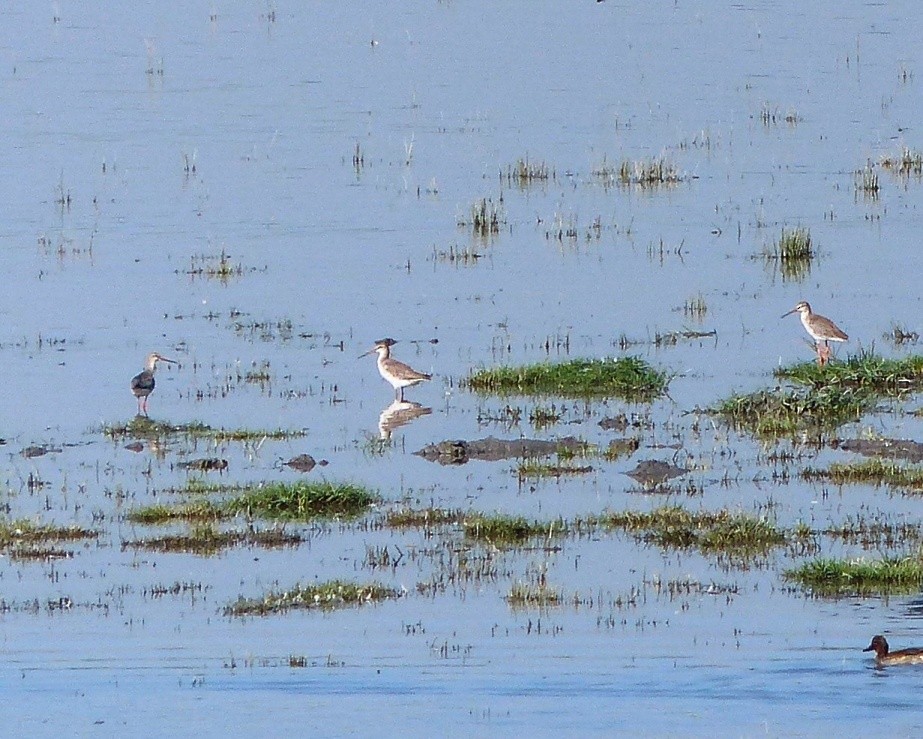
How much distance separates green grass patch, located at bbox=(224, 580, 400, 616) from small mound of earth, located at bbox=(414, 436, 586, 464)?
3.60m

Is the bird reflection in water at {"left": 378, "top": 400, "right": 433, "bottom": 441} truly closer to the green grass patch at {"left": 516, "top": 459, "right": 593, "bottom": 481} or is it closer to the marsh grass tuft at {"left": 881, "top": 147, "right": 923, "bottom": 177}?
the green grass patch at {"left": 516, "top": 459, "right": 593, "bottom": 481}

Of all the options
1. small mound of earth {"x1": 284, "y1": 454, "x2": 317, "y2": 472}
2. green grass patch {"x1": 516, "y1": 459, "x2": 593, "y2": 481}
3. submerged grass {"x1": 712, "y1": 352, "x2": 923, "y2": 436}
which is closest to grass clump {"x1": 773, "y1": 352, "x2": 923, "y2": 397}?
submerged grass {"x1": 712, "y1": 352, "x2": 923, "y2": 436}

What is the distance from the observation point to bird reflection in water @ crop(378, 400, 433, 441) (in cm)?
1838

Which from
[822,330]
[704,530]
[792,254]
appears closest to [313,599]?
[704,530]

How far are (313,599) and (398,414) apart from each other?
5556 millimetres

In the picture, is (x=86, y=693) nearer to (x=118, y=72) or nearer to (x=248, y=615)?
(x=248, y=615)

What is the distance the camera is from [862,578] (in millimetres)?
13438

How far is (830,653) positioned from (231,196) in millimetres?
19769

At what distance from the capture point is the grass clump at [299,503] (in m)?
15.3

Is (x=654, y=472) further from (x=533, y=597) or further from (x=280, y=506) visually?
(x=533, y=597)

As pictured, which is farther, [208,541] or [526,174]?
[526,174]

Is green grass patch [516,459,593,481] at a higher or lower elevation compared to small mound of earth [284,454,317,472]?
lower

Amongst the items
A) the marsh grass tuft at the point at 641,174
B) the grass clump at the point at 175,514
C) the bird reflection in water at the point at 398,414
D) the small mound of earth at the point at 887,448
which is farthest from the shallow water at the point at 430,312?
the small mound of earth at the point at 887,448

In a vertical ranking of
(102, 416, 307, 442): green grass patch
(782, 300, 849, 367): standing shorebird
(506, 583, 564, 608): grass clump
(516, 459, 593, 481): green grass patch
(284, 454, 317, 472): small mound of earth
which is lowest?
(506, 583, 564, 608): grass clump
